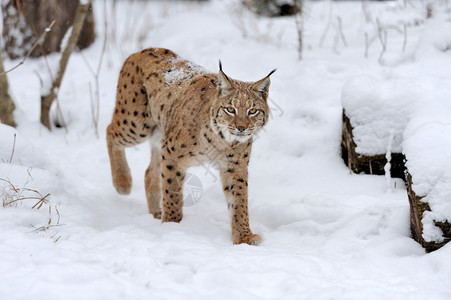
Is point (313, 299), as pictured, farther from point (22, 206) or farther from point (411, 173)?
point (22, 206)

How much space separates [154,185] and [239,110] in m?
1.66

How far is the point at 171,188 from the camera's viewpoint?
13.5 feet

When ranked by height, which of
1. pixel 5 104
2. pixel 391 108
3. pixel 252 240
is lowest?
pixel 252 240

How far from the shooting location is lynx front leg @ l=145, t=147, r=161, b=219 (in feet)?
16.0

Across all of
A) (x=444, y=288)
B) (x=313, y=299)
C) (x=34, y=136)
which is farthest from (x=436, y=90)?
(x=34, y=136)

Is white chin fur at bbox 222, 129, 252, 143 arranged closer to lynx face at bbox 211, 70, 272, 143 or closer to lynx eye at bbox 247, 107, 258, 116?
lynx face at bbox 211, 70, 272, 143

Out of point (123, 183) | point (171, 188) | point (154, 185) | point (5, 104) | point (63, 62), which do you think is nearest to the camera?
point (171, 188)

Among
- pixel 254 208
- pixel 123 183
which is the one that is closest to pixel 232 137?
pixel 254 208

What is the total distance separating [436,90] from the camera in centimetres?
469

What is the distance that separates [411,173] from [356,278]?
81 cm

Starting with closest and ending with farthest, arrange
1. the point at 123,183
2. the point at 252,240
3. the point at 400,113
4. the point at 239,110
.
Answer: the point at 239,110, the point at 252,240, the point at 400,113, the point at 123,183

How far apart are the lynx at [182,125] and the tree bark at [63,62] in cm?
149

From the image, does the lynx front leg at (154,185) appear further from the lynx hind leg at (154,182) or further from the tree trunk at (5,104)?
the tree trunk at (5,104)

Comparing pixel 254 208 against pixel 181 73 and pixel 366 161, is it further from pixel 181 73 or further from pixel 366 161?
pixel 181 73
